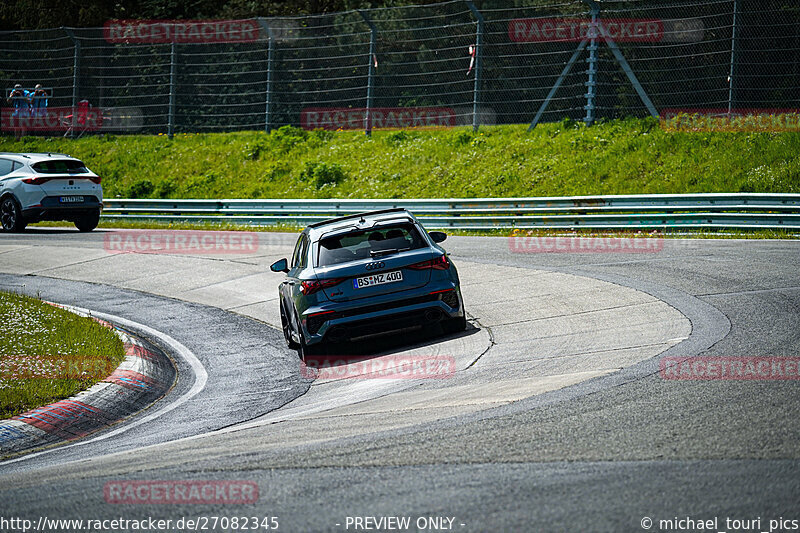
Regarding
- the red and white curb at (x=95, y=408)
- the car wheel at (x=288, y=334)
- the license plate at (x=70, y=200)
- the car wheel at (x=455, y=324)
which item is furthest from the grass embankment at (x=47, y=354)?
the license plate at (x=70, y=200)

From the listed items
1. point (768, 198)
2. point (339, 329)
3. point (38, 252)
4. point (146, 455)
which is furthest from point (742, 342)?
point (38, 252)

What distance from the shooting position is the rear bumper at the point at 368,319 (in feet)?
32.3

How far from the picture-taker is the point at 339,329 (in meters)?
9.86

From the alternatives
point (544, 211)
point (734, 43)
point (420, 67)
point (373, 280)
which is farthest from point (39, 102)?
point (373, 280)

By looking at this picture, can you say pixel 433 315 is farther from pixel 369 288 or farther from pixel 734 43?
pixel 734 43

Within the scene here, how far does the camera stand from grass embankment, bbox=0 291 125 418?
824 centimetres

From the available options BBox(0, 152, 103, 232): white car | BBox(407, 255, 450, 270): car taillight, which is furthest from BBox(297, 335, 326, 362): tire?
BBox(0, 152, 103, 232): white car

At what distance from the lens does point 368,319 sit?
9852 mm

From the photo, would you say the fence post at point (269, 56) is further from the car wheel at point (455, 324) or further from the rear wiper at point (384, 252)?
the car wheel at point (455, 324)

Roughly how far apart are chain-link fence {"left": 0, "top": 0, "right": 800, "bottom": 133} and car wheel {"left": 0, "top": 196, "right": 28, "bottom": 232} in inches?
340

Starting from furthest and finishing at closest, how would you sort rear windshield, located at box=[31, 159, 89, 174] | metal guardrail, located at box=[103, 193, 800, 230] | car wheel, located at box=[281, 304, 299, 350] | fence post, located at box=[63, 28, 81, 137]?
fence post, located at box=[63, 28, 81, 137] → rear windshield, located at box=[31, 159, 89, 174] → metal guardrail, located at box=[103, 193, 800, 230] → car wheel, located at box=[281, 304, 299, 350]

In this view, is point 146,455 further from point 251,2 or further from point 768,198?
point 251,2

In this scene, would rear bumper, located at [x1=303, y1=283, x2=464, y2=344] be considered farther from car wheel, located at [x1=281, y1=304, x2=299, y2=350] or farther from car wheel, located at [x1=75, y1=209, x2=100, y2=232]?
car wheel, located at [x1=75, y1=209, x2=100, y2=232]

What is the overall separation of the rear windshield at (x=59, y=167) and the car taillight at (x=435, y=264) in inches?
539
